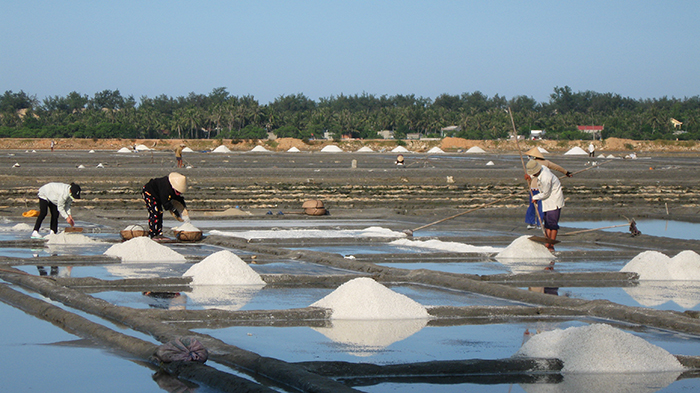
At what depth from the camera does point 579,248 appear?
11.2 m

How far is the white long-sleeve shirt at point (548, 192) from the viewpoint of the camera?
1019 cm

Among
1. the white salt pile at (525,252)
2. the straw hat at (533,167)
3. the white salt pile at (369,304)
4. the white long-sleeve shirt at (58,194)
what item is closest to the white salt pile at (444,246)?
the white salt pile at (525,252)

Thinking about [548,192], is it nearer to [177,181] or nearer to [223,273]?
[223,273]

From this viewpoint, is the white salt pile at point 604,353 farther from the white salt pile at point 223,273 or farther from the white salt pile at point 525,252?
the white salt pile at point 525,252

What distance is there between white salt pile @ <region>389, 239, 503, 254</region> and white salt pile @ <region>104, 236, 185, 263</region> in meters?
3.47

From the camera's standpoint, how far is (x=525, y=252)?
9.92 m

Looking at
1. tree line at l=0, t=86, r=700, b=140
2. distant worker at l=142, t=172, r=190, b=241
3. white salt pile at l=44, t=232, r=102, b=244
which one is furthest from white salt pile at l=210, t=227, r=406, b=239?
tree line at l=0, t=86, r=700, b=140

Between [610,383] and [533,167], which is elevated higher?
[533,167]

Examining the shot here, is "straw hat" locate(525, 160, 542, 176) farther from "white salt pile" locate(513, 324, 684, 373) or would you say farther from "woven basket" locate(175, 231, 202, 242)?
"white salt pile" locate(513, 324, 684, 373)

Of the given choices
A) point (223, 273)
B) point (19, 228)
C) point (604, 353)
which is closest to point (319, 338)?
point (604, 353)

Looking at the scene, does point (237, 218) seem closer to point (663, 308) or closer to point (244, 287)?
point (244, 287)

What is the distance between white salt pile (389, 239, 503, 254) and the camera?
34.5 ft

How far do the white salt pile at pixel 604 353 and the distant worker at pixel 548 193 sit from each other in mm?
5514

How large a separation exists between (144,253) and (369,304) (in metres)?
4.29
